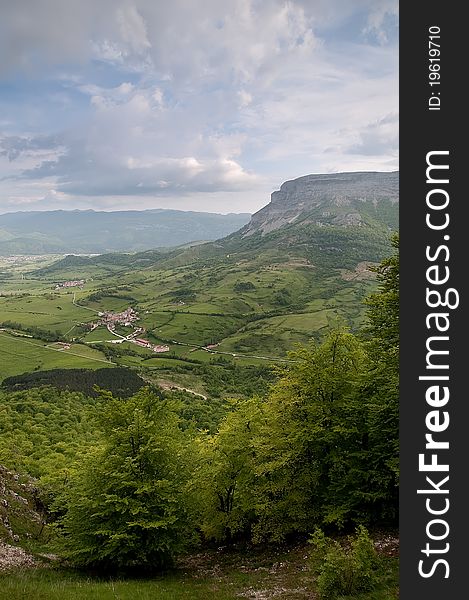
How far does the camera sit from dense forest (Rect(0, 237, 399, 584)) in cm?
2167

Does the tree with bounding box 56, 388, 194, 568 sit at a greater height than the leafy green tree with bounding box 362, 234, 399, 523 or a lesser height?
lesser

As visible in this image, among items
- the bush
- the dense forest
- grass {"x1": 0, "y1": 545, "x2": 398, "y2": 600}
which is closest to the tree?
the dense forest

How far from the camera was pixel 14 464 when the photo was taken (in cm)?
4331

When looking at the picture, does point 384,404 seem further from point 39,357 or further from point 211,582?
point 39,357

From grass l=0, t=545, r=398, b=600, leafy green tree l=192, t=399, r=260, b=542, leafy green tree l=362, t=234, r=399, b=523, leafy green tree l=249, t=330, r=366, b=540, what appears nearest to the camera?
grass l=0, t=545, r=398, b=600

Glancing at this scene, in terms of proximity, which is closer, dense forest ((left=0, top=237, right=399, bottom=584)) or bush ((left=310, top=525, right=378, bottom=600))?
bush ((left=310, top=525, right=378, bottom=600))

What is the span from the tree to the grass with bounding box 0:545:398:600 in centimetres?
140

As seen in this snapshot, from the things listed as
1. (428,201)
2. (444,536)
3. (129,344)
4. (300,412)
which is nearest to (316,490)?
(300,412)

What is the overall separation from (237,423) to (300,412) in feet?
17.5

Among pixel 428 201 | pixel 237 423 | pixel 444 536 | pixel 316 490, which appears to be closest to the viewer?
pixel 444 536

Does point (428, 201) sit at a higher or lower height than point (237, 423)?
higher

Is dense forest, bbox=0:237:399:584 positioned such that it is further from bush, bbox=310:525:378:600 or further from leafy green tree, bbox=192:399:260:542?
bush, bbox=310:525:378:600

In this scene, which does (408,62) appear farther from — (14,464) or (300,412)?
(14,464)

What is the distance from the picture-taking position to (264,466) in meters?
23.9
